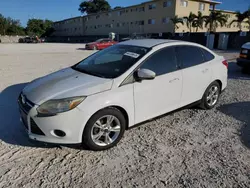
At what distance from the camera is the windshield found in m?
3.12

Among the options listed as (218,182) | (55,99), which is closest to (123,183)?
(218,182)

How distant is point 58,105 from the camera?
2.55 meters

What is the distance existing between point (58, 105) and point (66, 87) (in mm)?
346

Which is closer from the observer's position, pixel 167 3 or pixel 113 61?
pixel 113 61

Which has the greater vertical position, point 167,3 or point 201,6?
point 167,3

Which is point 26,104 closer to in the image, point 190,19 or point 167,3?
point 190,19

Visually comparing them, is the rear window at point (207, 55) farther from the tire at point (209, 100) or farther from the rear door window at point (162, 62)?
the rear door window at point (162, 62)

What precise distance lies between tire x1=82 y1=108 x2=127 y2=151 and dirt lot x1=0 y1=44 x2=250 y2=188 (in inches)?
4.6

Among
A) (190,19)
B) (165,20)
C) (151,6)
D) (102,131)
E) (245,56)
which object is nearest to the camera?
(102,131)

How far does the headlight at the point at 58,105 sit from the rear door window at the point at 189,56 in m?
2.02

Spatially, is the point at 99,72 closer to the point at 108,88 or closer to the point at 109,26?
the point at 108,88

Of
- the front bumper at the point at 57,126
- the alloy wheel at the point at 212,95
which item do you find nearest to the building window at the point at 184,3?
the alloy wheel at the point at 212,95

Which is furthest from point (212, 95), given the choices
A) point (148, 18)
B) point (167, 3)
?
point (148, 18)

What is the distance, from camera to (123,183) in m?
2.31
